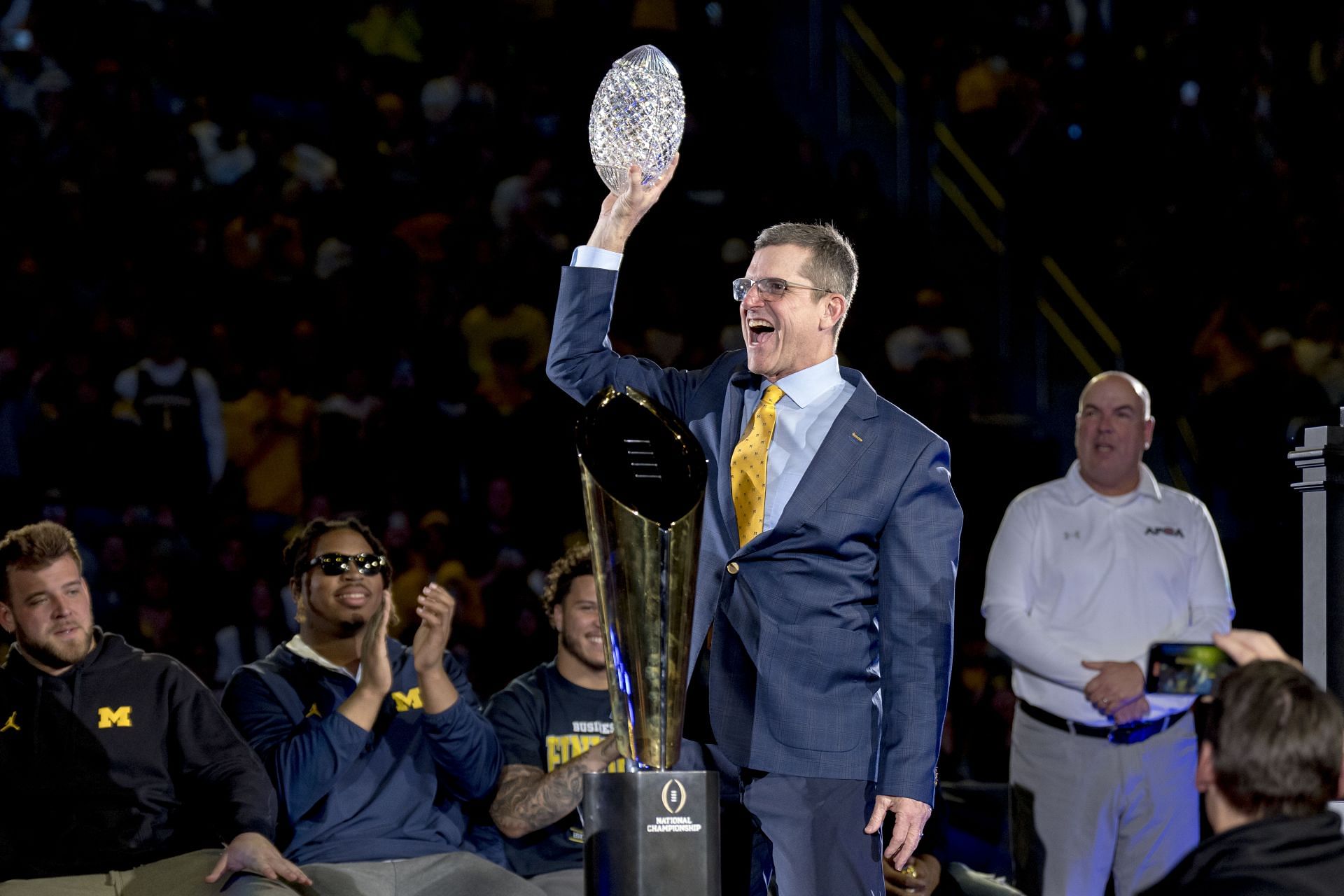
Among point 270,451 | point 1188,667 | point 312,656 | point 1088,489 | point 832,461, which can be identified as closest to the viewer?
point 1188,667

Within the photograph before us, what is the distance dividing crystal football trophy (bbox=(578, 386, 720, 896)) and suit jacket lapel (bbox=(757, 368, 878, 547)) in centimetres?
44

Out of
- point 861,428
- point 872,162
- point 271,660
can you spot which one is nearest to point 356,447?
point 271,660

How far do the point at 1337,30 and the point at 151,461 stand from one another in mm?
7095

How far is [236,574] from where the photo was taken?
618cm

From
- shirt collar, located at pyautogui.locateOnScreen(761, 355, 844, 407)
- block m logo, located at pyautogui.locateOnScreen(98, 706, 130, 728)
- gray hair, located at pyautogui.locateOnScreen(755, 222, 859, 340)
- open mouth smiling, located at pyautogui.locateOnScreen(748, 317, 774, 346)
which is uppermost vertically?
gray hair, located at pyautogui.locateOnScreen(755, 222, 859, 340)

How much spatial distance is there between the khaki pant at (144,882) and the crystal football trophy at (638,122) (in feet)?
6.97

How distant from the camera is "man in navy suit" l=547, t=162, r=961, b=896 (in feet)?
8.63

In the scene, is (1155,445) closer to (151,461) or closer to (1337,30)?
(1337,30)

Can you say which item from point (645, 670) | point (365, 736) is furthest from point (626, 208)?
point (365, 736)

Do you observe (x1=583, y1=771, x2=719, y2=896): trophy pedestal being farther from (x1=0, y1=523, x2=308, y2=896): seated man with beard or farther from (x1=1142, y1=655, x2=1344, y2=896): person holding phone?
(x1=0, y1=523, x2=308, y2=896): seated man with beard

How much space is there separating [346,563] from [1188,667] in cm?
256

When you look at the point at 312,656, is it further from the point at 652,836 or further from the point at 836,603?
the point at 652,836

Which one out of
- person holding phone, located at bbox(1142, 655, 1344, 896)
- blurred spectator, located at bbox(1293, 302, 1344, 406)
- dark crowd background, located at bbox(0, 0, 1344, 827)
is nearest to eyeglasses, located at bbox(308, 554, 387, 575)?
dark crowd background, located at bbox(0, 0, 1344, 827)

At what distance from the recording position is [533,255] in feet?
24.9
